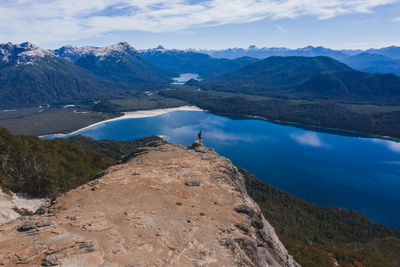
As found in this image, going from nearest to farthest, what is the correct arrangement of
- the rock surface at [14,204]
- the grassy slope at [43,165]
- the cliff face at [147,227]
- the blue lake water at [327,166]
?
the cliff face at [147,227]
the rock surface at [14,204]
the grassy slope at [43,165]
the blue lake water at [327,166]

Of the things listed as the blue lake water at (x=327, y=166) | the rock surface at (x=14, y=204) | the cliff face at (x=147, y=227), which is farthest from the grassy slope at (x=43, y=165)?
the blue lake water at (x=327, y=166)

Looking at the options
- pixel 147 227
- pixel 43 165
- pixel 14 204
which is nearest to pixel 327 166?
pixel 43 165

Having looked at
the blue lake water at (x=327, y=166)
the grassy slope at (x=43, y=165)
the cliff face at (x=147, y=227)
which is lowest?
the blue lake water at (x=327, y=166)

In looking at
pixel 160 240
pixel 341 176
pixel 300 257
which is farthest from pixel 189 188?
pixel 341 176

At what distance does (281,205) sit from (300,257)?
170 ft

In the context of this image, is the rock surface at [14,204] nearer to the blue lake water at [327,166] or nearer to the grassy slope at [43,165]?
the grassy slope at [43,165]

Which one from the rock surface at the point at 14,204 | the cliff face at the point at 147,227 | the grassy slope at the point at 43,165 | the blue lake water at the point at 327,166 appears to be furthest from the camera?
the blue lake water at the point at 327,166

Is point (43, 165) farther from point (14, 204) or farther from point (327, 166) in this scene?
point (327, 166)

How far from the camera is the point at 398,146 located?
595ft

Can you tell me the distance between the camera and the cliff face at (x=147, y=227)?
1484 cm

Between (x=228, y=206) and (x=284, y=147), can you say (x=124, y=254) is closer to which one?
(x=228, y=206)

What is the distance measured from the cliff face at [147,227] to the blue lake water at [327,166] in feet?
346

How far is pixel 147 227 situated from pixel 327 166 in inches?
5988

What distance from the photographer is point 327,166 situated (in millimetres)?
145125
